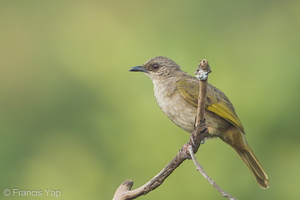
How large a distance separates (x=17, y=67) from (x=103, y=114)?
3298mm

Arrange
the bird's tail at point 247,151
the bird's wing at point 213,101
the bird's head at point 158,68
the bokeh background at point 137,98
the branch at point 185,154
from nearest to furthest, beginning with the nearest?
the branch at point 185,154
the bird's wing at point 213,101
the bird's tail at point 247,151
the bird's head at point 158,68
the bokeh background at point 137,98

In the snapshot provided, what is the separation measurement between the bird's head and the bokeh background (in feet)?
3.81

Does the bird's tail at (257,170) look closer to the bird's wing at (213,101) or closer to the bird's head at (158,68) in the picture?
the bird's wing at (213,101)

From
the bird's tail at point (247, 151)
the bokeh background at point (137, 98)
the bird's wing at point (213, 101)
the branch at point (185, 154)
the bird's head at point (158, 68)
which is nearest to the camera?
the branch at point (185, 154)

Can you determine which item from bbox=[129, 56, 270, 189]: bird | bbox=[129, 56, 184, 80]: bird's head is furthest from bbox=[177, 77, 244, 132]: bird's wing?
bbox=[129, 56, 184, 80]: bird's head

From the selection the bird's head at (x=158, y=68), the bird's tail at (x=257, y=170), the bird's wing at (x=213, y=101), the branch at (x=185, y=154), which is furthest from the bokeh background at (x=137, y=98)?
the branch at (x=185, y=154)

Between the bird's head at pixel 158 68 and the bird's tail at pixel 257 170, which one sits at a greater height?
the bird's head at pixel 158 68

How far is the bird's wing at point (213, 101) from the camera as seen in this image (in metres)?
7.63

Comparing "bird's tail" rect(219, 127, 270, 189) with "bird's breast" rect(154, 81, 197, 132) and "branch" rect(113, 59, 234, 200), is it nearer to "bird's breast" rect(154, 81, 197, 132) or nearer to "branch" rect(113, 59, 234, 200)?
"bird's breast" rect(154, 81, 197, 132)

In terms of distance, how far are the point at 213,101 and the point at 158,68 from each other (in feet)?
3.50

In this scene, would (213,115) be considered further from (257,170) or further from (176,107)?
(257,170)

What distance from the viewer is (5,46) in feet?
48.2

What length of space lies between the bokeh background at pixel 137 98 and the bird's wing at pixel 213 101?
5.23 ft

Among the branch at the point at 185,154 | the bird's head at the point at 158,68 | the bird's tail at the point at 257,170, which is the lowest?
the bird's tail at the point at 257,170
